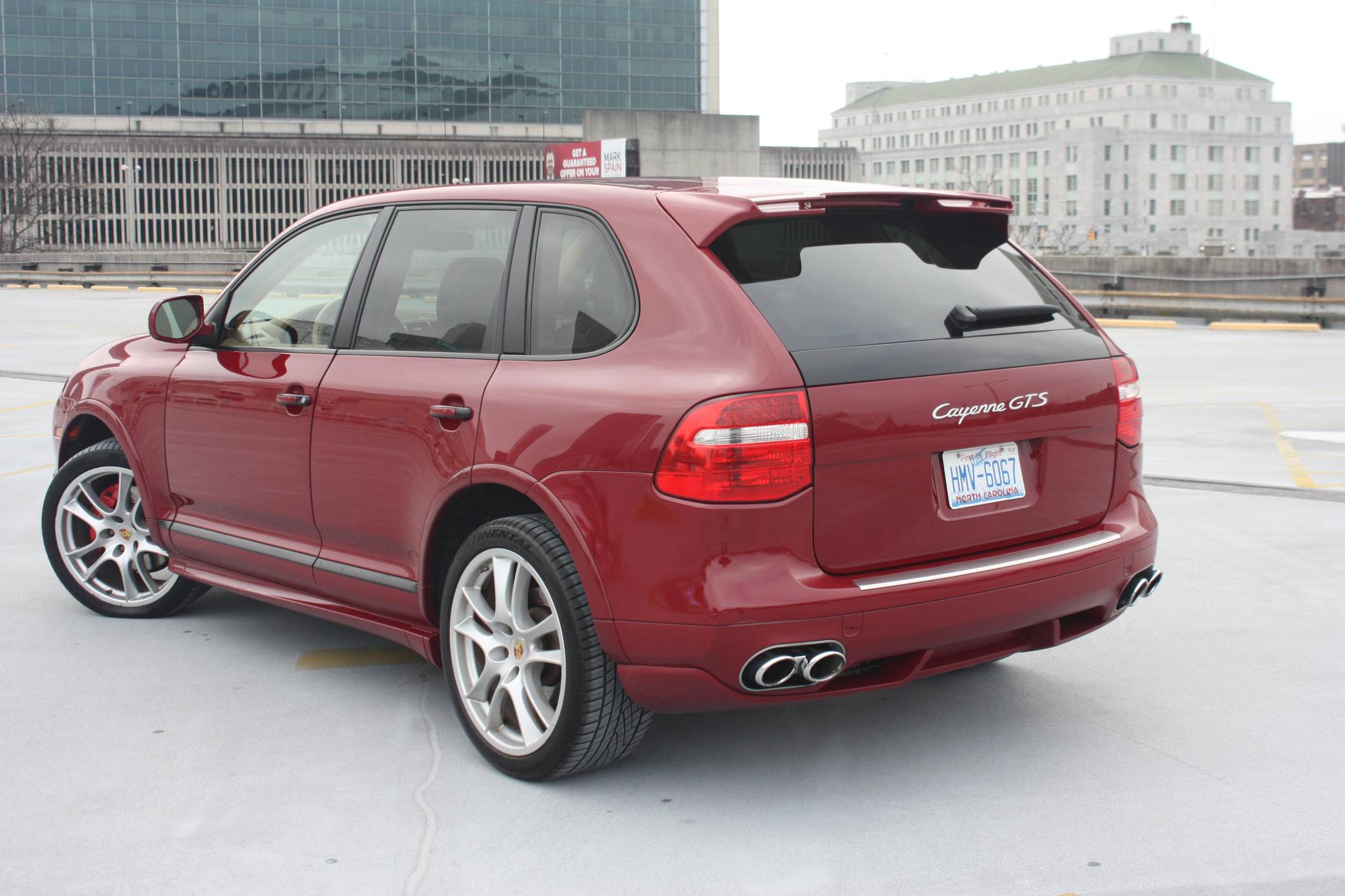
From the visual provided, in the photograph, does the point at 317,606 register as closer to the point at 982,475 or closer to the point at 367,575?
the point at 367,575

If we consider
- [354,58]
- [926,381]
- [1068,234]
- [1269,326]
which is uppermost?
[354,58]

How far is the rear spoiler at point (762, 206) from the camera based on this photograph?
3.74m

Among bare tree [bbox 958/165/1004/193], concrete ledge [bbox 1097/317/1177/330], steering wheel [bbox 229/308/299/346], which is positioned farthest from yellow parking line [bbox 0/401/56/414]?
bare tree [bbox 958/165/1004/193]

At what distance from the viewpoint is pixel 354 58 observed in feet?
462

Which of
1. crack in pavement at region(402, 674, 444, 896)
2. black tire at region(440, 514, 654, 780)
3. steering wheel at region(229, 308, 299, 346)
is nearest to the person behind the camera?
crack in pavement at region(402, 674, 444, 896)

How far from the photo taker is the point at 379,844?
3578mm

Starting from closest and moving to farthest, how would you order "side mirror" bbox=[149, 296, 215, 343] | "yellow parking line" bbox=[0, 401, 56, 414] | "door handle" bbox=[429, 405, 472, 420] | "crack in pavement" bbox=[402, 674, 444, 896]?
"crack in pavement" bbox=[402, 674, 444, 896] < "door handle" bbox=[429, 405, 472, 420] < "side mirror" bbox=[149, 296, 215, 343] < "yellow parking line" bbox=[0, 401, 56, 414]

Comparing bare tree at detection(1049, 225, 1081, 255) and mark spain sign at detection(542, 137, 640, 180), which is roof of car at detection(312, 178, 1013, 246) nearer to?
mark spain sign at detection(542, 137, 640, 180)

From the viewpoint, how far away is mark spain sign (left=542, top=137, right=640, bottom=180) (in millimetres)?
46250

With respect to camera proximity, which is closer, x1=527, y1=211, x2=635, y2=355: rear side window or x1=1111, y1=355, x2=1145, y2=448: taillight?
x1=527, y1=211, x2=635, y2=355: rear side window

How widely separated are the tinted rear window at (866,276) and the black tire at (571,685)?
2.87 feet

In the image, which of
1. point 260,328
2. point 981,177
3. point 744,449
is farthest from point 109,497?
point 981,177

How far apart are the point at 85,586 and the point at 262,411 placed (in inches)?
62.5

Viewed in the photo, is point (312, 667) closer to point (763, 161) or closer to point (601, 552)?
point (601, 552)
